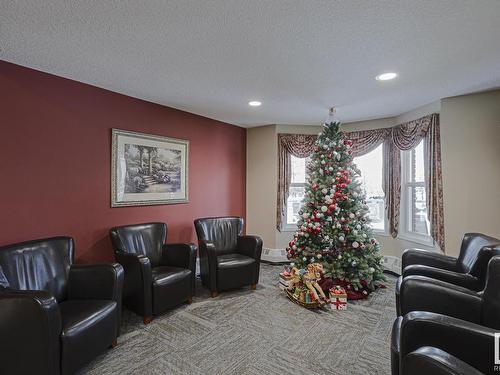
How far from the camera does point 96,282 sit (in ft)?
7.73

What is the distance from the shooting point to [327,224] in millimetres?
3693

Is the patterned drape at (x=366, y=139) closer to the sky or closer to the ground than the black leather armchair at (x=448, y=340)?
closer to the sky

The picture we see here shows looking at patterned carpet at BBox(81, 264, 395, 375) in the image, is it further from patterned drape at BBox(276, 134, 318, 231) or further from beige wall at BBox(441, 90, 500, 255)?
patterned drape at BBox(276, 134, 318, 231)

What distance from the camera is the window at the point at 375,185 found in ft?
15.3

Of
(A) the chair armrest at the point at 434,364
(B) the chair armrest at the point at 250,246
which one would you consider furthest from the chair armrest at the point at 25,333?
(B) the chair armrest at the point at 250,246

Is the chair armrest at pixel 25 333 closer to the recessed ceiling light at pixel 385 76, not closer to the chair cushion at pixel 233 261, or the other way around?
the chair cushion at pixel 233 261

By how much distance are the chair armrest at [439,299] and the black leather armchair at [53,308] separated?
238 cm

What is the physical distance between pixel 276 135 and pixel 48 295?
4.09 meters

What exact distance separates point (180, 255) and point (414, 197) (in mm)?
3634

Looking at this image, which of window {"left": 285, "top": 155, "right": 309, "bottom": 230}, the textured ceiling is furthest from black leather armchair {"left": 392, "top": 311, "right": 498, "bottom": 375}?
window {"left": 285, "top": 155, "right": 309, "bottom": 230}

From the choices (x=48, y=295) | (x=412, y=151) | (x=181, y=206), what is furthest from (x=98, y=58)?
(x=412, y=151)

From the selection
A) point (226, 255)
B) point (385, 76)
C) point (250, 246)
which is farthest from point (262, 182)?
point (385, 76)

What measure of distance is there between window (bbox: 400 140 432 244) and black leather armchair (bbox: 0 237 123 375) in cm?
412

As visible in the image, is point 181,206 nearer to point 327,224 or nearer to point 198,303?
point 198,303
